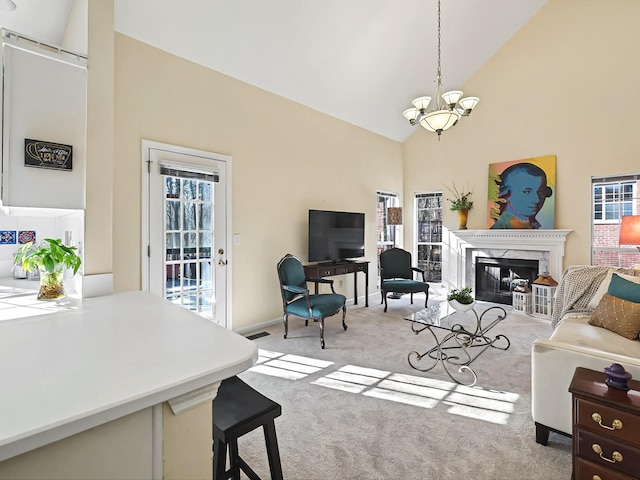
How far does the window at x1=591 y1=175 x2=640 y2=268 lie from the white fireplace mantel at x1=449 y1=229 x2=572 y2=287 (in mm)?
413

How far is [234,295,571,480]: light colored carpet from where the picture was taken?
1.82m

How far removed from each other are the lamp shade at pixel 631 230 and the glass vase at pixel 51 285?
529 cm

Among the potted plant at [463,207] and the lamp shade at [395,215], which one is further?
the lamp shade at [395,215]

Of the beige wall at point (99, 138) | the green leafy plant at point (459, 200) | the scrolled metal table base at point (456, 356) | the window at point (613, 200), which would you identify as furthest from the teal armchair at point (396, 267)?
the beige wall at point (99, 138)

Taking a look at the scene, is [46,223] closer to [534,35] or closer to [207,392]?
[207,392]

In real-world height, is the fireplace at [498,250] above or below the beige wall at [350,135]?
below

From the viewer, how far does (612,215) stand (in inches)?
182

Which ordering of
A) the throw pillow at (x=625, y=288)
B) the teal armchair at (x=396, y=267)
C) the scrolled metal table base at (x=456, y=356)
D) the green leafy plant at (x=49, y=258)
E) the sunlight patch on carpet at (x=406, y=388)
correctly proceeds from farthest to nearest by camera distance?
the teal armchair at (x=396, y=267) < the scrolled metal table base at (x=456, y=356) < the throw pillow at (x=625, y=288) < the sunlight patch on carpet at (x=406, y=388) < the green leafy plant at (x=49, y=258)

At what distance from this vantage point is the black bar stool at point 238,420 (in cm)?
118

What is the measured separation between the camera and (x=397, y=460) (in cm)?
187

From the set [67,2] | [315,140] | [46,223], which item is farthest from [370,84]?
[46,223]

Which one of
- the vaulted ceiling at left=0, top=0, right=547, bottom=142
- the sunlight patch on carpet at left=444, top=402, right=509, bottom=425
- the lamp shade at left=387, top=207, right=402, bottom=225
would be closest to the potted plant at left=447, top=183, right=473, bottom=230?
the lamp shade at left=387, top=207, right=402, bottom=225

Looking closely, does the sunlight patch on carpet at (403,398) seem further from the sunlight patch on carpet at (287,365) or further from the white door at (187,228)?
the white door at (187,228)

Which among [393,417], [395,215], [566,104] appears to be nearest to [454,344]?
[393,417]
